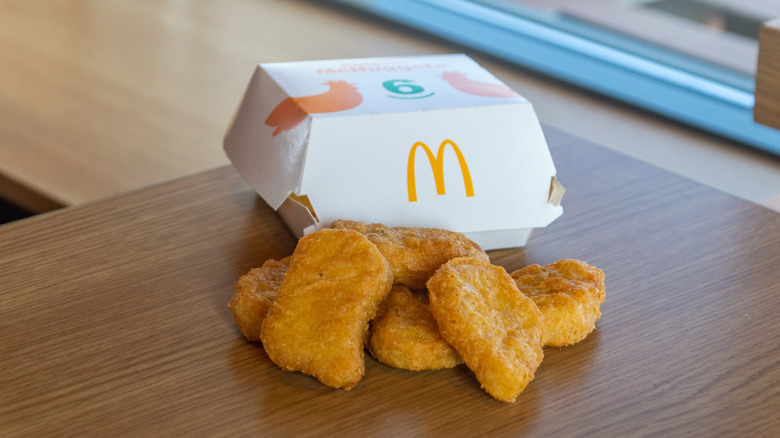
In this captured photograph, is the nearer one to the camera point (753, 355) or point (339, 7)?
point (753, 355)

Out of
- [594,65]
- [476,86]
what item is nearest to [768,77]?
[476,86]

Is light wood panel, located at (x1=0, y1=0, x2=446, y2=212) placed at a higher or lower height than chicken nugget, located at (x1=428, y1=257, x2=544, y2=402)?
lower

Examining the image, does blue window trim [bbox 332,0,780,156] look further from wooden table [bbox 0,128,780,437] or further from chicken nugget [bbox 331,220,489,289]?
chicken nugget [bbox 331,220,489,289]

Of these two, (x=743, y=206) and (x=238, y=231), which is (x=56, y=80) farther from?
(x=743, y=206)

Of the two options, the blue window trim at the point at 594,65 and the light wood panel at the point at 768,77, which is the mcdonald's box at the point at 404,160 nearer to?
the light wood panel at the point at 768,77

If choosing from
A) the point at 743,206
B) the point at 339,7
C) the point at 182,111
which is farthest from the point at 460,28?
the point at 743,206

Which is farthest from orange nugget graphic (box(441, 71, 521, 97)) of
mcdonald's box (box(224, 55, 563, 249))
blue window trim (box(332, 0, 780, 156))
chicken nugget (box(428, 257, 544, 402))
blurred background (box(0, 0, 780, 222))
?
blue window trim (box(332, 0, 780, 156))

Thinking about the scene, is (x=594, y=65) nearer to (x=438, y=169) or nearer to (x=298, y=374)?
(x=438, y=169)
